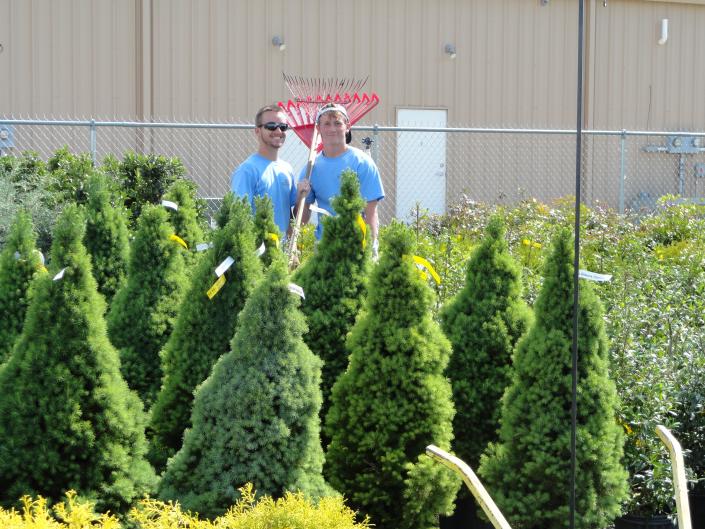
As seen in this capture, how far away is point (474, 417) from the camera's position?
3500 mm

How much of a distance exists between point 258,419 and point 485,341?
46.0 inches

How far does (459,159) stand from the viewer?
13641 millimetres

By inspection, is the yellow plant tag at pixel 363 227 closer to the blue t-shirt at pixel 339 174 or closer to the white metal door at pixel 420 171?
the blue t-shirt at pixel 339 174

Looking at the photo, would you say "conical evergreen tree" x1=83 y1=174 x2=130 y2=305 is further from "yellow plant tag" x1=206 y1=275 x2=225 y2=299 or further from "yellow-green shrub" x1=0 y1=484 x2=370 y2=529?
"yellow-green shrub" x1=0 y1=484 x2=370 y2=529

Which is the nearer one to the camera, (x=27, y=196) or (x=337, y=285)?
(x=337, y=285)

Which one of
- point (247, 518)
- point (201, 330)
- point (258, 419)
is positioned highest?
point (201, 330)

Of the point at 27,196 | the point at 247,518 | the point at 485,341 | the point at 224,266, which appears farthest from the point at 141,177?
the point at 247,518

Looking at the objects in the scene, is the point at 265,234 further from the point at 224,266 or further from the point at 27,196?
the point at 27,196

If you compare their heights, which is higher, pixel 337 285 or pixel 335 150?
pixel 335 150

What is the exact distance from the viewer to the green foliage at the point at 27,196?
6.30 metres

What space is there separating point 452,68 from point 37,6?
6.06 m

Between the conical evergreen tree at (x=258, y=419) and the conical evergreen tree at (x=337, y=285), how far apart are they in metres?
0.71

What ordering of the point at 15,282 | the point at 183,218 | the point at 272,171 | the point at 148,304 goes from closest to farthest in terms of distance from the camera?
the point at 15,282
the point at 148,304
the point at 183,218
the point at 272,171

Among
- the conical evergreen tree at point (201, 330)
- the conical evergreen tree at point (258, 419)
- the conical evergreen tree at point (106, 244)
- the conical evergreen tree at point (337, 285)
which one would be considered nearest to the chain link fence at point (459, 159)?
the conical evergreen tree at point (106, 244)
